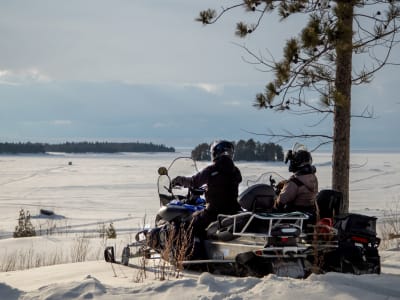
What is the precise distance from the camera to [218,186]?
7.36m

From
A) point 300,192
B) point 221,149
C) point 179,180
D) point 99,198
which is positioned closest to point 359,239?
point 300,192

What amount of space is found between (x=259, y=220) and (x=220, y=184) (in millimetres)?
879

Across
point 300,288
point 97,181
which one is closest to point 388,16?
point 300,288

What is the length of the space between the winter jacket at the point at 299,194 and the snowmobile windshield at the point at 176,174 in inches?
56.6

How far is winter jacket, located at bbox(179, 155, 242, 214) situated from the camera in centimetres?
736

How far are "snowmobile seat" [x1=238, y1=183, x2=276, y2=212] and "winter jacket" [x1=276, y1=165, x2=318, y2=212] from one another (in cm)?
16

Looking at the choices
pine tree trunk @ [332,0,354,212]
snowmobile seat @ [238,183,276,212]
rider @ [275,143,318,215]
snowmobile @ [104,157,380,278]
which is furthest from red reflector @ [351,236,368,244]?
pine tree trunk @ [332,0,354,212]

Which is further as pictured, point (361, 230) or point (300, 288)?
point (361, 230)

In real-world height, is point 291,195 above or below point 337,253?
above

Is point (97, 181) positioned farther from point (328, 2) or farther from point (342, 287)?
point (342, 287)

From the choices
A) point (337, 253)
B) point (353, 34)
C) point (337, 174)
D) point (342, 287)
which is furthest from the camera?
point (337, 174)

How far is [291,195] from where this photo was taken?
23.5ft

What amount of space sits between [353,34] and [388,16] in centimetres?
78

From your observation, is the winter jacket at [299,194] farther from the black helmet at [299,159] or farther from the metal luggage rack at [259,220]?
the metal luggage rack at [259,220]
